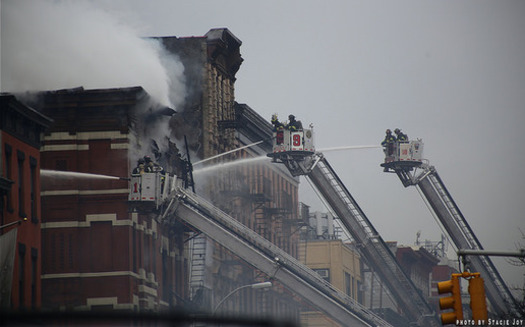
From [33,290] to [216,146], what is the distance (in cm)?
2431

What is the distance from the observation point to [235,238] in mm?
49250

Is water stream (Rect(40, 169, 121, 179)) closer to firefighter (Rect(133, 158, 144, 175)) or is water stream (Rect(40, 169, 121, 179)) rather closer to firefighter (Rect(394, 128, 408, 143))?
firefighter (Rect(133, 158, 144, 175))

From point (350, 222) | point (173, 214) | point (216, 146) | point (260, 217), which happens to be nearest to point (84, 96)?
point (173, 214)

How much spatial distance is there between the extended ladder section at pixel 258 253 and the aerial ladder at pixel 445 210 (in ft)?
44.2

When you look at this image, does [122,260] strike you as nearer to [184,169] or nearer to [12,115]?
[184,169]

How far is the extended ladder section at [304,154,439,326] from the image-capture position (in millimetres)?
59750

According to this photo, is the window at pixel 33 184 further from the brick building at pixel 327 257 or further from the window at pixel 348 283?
the window at pixel 348 283

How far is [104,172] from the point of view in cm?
4706

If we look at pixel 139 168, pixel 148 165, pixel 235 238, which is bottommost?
pixel 235 238

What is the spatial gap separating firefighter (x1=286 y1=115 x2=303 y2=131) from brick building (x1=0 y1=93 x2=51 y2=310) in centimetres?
1880

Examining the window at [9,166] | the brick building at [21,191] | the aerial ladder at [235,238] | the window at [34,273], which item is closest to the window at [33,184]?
the brick building at [21,191]

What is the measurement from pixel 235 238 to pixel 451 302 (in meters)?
31.4

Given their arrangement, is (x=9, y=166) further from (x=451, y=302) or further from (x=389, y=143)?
(x=389, y=143)

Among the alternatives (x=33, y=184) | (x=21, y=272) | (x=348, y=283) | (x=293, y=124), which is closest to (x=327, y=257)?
(x=348, y=283)
